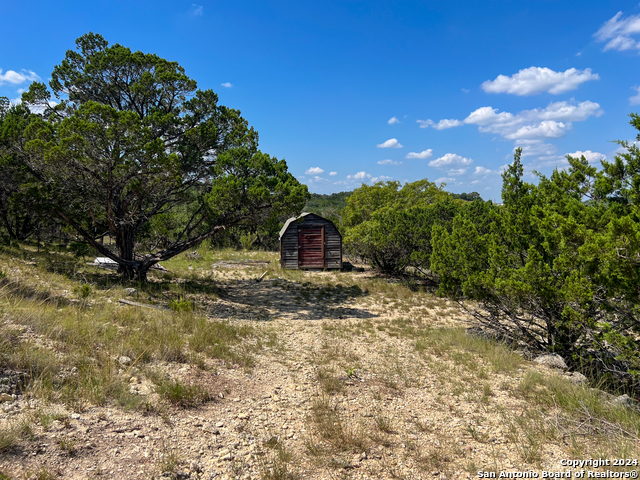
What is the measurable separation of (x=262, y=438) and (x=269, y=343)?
3.64 meters

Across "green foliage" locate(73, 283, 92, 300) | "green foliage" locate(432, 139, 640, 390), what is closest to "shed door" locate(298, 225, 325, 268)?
"green foliage" locate(432, 139, 640, 390)

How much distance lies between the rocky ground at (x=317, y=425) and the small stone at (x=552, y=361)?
0.26 meters

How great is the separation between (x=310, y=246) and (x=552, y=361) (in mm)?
16113

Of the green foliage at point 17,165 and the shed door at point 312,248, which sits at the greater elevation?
the green foliage at point 17,165

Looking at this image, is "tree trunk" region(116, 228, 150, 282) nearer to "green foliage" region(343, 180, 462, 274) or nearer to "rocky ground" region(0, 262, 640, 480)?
"rocky ground" region(0, 262, 640, 480)

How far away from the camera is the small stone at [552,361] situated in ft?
22.2

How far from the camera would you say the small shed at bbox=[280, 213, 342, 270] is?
858 inches

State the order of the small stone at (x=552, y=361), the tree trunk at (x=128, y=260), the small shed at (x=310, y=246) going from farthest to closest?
the small shed at (x=310, y=246) < the tree trunk at (x=128, y=260) < the small stone at (x=552, y=361)

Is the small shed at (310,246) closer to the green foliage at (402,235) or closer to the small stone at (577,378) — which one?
the green foliage at (402,235)

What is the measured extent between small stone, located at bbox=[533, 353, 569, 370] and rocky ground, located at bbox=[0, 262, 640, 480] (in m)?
0.26

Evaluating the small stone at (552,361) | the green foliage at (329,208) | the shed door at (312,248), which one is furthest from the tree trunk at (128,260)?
the small stone at (552,361)

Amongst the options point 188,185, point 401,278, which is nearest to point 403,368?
point 188,185

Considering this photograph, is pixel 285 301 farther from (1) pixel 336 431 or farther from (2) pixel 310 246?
(1) pixel 336 431

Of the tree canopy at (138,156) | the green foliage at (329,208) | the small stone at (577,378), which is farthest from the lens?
the green foliage at (329,208)
